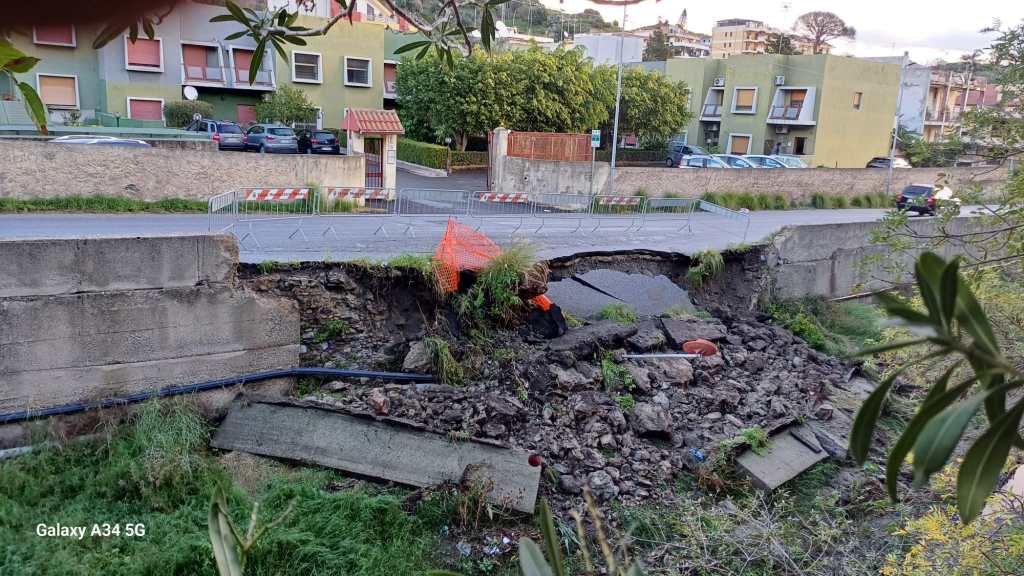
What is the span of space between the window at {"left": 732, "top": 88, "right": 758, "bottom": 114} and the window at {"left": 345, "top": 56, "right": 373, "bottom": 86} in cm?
1951

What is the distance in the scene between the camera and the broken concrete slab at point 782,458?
8586 millimetres

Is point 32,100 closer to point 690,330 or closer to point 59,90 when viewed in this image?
point 690,330

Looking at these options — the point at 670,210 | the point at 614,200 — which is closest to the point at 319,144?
the point at 614,200

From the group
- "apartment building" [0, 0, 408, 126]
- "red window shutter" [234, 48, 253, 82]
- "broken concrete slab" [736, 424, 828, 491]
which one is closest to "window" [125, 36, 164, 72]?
"apartment building" [0, 0, 408, 126]

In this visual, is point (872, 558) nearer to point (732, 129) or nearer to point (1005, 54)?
point (1005, 54)

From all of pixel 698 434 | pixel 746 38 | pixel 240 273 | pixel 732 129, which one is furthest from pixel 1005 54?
pixel 746 38

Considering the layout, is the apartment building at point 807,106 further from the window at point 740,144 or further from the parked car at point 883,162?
the parked car at point 883,162

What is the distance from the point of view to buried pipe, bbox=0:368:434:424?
320 inches

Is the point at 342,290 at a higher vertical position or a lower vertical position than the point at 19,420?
higher

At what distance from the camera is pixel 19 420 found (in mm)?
8062

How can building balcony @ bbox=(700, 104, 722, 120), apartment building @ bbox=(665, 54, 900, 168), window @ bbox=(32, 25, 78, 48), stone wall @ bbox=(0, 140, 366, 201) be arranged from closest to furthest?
1. window @ bbox=(32, 25, 78, 48)
2. stone wall @ bbox=(0, 140, 366, 201)
3. apartment building @ bbox=(665, 54, 900, 168)
4. building balcony @ bbox=(700, 104, 722, 120)

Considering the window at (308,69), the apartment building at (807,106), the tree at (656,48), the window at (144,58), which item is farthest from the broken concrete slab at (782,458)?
the tree at (656,48)

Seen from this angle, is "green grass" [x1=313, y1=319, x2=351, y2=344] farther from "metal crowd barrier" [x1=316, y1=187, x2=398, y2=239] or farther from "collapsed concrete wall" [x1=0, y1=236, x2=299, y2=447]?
"metal crowd barrier" [x1=316, y1=187, x2=398, y2=239]

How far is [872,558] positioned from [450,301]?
5.94 metres
